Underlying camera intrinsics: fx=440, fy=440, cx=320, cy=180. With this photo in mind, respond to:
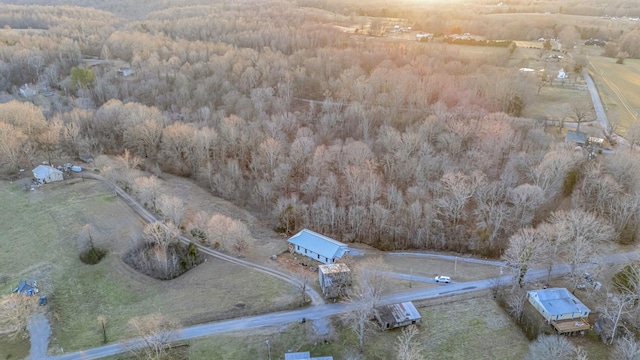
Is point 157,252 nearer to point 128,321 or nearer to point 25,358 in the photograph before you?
point 128,321

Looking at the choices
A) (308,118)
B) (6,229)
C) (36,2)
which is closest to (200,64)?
(308,118)

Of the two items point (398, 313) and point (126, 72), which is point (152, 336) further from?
point (126, 72)

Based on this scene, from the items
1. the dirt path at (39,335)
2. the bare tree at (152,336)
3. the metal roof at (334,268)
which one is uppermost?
the metal roof at (334,268)

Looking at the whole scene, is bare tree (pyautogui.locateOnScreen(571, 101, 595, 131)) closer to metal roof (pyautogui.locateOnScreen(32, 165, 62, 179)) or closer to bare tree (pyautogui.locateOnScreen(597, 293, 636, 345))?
bare tree (pyautogui.locateOnScreen(597, 293, 636, 345))

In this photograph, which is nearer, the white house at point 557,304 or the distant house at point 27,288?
the white house at point 557,304

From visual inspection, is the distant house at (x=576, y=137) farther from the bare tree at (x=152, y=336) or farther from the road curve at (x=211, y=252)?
the bare tree at (x=152, y=336)

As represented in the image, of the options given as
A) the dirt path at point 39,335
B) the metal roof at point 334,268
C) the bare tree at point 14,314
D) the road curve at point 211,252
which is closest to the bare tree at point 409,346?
the metal roof at point 334,268
